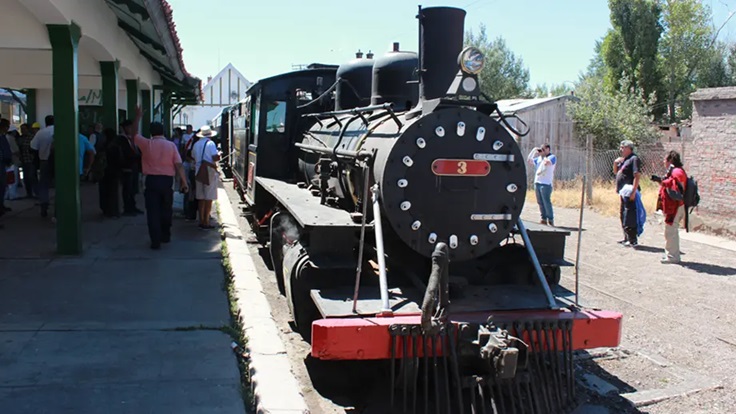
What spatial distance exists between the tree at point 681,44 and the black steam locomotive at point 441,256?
3557 cm

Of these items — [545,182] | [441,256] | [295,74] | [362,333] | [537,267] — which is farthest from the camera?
[545,182]

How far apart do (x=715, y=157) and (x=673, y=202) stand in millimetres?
4125

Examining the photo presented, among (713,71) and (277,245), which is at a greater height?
(713,71)

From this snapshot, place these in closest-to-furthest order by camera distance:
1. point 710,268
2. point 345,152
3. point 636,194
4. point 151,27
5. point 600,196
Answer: point 345,152, point 710,268, point 151,27, point 636,194, point 600,196

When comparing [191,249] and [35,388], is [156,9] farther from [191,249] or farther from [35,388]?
[35,388]

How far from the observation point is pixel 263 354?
468cm

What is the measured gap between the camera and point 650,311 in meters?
6.75

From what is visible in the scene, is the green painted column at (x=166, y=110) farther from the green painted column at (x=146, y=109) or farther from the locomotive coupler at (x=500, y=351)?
the locomotive coupler at (x=500, y=351)

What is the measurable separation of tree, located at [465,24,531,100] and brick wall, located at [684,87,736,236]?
27537mm

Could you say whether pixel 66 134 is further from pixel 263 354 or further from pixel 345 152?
pixel 263 354

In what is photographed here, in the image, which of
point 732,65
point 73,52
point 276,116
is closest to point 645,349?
point 276,116

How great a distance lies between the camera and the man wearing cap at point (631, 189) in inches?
408

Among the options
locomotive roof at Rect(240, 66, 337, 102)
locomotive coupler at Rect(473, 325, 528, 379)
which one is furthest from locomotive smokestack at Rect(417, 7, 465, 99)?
locomotive roof at Rect(240, 66, 337, 102)

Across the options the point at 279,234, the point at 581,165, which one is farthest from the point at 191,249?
the point at 581,165
